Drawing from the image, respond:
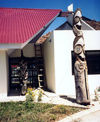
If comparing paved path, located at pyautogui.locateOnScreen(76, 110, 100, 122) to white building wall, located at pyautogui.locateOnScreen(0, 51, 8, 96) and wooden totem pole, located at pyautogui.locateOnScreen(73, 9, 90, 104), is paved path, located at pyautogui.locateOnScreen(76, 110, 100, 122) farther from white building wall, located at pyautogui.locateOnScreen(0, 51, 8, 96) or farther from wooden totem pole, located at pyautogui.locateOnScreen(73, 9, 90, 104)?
white building wall, located at pyautogui.locateOnScreen(0, 51, 8, 96)

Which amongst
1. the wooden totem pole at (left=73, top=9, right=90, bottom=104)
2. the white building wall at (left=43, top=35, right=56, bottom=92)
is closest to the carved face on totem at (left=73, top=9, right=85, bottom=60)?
the wooden totem pole at (left=73, top=9, right=90, bottom=104)

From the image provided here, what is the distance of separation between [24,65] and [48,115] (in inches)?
178

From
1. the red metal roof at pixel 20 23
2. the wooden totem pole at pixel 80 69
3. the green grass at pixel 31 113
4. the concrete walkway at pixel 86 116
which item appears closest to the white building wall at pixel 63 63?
the red metal roof at pixel 20 23

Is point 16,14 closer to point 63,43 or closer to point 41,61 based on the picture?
point 41,61

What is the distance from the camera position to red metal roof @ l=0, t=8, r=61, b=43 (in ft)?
25.6

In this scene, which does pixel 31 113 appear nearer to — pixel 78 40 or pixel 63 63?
pixel 78 40

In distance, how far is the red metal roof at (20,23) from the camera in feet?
25.6

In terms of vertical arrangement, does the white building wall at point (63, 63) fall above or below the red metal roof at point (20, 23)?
below

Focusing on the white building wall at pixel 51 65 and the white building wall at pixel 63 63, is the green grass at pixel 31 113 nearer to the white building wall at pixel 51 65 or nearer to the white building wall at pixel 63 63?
the white building wall at pixel 63 63

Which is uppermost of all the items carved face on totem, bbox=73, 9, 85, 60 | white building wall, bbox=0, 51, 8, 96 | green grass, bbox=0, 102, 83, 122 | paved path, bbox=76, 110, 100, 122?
carved face on totem, bbox=73, 9, 85, 60

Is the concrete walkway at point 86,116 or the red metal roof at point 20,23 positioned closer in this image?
the concrete walkway at point 86,116

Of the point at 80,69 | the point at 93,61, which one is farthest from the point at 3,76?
the point at 93,61

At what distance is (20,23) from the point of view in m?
9.76

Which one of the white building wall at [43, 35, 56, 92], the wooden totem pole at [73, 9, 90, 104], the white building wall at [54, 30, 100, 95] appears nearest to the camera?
the wooden totem pole at [73, 9, 90, 104]
